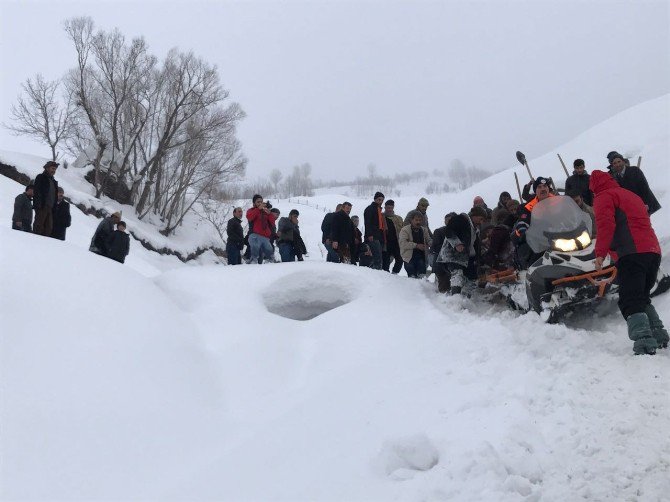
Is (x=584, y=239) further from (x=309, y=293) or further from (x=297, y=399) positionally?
(x=297, y=399)

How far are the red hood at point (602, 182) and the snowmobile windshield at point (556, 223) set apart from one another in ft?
3.05

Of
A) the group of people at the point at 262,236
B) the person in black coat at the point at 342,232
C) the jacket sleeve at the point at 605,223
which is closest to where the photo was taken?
the jacket sleeve at the point at 605,223

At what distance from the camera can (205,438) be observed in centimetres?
344

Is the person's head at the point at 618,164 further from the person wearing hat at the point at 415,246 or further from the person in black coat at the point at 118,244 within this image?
the person in black coat at the point at 118,244

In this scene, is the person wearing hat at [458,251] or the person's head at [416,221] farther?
the person's head at [416,221]

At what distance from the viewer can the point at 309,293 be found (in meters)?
6.63

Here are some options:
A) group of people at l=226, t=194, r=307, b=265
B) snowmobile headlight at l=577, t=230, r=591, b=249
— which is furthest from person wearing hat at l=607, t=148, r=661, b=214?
group of people at l=226, t=194, r=307, b=265

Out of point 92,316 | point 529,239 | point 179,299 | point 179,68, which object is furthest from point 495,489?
point 179,68

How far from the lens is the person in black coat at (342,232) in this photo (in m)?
8.86

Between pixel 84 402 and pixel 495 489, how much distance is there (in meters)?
2.49

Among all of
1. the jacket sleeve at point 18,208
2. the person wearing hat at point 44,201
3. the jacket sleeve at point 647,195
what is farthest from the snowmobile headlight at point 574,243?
the jacket sleeve at point 18,208

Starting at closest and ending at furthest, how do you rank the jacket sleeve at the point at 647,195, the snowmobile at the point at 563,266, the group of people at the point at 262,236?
the snowmobile at the point at 563,266, the jacket sleeve at the point at 647,195, the group of people at the point at 262,236

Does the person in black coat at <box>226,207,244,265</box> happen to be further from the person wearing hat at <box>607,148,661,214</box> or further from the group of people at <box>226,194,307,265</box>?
the person wearing hat at <box>607,148,661,214</box>

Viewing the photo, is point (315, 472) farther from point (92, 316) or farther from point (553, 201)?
point (553, 201)
